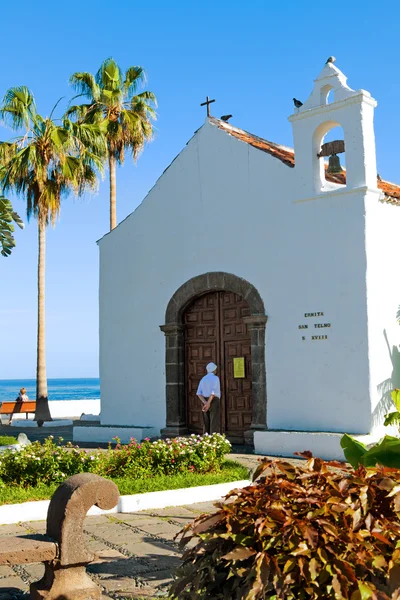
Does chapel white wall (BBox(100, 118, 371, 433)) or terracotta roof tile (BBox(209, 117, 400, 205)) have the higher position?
terracotta roof tile (BBox(209, 117, 400, 205))

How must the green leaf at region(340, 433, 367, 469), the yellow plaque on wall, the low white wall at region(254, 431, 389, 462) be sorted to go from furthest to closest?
the yellow plaque on wall < the low white wall at region(254, 431, 389, 462) < the green leaf at region(340, 433, 367, 469)

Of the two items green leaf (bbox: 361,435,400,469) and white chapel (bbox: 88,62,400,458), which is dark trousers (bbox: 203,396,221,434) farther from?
green leaf (bbox: 361,435,400,469)

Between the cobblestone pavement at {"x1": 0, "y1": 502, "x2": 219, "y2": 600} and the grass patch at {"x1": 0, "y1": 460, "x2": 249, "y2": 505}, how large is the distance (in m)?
0.35

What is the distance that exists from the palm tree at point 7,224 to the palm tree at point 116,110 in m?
10.3

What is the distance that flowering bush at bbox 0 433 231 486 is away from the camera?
8336 mm

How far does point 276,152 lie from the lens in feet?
44.2

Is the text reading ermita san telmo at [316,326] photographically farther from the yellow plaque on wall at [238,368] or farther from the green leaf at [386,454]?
the green leaf at [386,454]

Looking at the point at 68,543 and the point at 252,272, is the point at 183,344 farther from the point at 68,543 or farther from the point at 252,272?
the point at 68,543

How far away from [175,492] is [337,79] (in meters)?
7.74

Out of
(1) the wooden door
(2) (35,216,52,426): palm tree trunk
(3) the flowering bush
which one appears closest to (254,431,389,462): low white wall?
(1) the wooden door

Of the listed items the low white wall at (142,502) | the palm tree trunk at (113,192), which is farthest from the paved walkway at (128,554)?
the palm tree trunk at (113,192)

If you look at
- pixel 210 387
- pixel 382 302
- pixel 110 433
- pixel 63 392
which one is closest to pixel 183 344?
pixel 210 387

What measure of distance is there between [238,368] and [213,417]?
127 cm

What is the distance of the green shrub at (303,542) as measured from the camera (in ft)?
8.02
